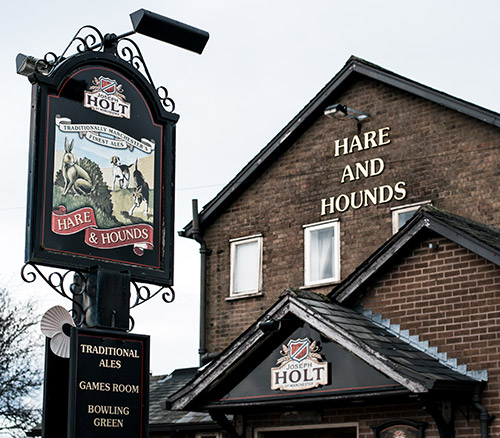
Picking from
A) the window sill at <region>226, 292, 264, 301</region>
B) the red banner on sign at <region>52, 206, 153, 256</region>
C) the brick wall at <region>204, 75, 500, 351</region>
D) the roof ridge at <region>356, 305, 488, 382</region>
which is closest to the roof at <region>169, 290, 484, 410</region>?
the roof ridge at <region>356, 305, 488, 382</region>

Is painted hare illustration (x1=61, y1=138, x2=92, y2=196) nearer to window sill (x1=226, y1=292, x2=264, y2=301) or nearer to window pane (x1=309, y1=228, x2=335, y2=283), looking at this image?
window pane (x1=309, y1=228, x2=335, y2=283)

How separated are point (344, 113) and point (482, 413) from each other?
306 inches

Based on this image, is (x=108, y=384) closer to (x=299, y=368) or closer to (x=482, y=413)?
(x=299, y=368)

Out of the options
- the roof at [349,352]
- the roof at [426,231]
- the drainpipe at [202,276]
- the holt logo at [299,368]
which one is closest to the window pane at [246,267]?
the drainpipe at [202,276]

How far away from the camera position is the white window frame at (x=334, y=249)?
18344 mm

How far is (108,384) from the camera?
895 cm

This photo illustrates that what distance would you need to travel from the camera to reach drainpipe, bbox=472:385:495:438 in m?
12.2

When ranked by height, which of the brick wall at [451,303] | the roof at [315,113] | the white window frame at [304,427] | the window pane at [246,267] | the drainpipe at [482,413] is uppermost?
the roof at [315,113]

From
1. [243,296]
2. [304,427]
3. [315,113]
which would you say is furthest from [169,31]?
[243,296]

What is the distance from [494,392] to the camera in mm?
12367

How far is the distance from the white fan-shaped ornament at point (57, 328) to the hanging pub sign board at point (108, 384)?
0.30m

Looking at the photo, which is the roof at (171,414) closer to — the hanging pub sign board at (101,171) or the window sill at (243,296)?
the window sill at (243,296)

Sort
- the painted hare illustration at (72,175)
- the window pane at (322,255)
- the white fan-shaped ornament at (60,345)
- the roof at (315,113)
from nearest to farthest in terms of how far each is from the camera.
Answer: the white fan-shaped ornament at (60,345), the painted hare illustration at (72,175), the roof at (315,113), the window pane at (322,255)

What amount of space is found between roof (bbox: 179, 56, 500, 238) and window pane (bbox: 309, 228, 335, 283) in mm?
2143
